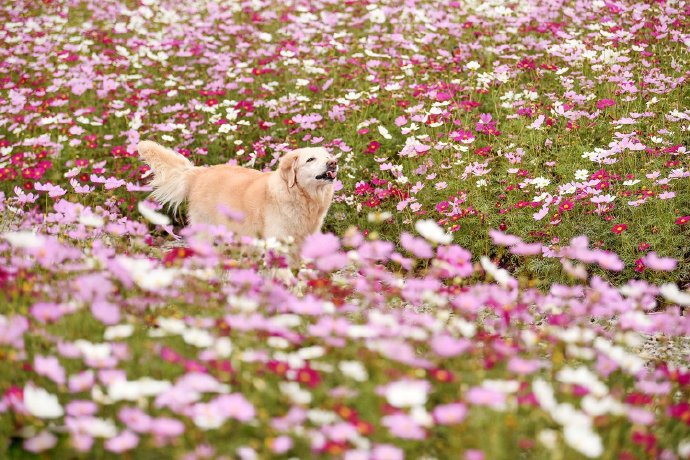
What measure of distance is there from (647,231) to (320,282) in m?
3.46

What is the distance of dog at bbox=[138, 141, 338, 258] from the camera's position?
5.53 meters

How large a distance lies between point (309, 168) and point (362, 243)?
1707 millimetres

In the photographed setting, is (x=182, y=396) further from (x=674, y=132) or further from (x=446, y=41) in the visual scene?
(x=446, y=41)

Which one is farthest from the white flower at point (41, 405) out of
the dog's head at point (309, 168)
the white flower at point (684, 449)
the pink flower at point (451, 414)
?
the dog's head at point (309, 168)

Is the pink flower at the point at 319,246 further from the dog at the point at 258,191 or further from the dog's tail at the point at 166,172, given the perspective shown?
the dog's tail at the point at 166,172

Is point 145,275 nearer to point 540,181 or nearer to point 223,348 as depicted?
point 223,348

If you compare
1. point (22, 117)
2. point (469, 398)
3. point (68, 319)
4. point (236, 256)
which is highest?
point (469, 398)

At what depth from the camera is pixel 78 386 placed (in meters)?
2.27

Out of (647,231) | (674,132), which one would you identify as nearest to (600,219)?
(647,231)

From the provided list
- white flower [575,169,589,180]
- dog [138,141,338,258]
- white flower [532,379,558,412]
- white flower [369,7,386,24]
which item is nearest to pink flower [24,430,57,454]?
white flower [532,379,558,412]

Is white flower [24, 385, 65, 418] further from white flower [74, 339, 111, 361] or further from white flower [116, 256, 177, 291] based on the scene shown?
white flower [116, 256, 177, 291]

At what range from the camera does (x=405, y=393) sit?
216 cm

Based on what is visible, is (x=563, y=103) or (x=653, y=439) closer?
(x=653, y=439)

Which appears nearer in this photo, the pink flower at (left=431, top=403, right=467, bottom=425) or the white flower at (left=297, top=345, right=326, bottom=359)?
the pink flower at (left=431, top=403, right=467, bottom=425)
